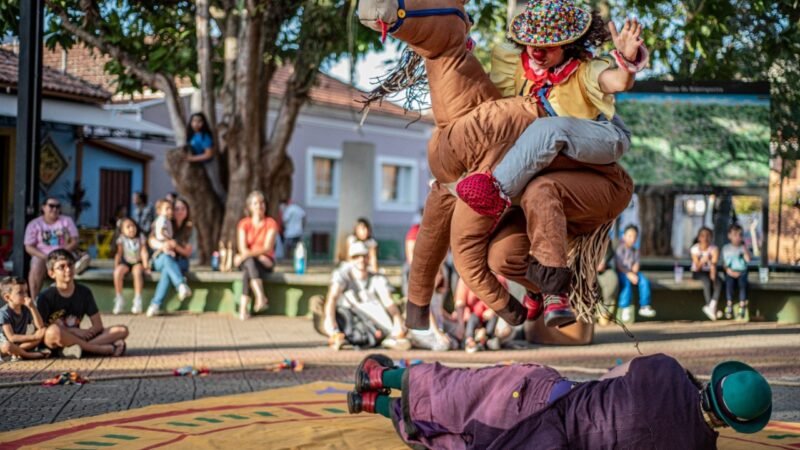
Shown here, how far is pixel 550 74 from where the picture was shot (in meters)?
3.83

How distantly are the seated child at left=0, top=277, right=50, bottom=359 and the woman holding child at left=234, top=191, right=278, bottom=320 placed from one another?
12.0 feet

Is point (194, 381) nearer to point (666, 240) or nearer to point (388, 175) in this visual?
point (666, 240)

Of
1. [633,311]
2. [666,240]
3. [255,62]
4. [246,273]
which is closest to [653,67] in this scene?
[633,311]

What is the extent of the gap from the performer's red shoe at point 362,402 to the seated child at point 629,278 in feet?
22.9

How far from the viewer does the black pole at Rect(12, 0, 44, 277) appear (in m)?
7.54

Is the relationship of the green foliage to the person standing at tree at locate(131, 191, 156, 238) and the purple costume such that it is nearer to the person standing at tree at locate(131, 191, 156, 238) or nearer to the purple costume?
the person standing at tree at locate(131, 191, 156, 238)

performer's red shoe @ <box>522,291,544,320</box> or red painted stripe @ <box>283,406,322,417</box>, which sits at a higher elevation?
performer's red shoe @ <box>522,291,544,320</box>

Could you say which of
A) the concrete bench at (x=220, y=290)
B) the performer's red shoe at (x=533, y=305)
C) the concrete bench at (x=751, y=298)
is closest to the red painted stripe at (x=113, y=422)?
the performer's red shoe at (x=533, y=305)

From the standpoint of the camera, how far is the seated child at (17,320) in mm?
7133

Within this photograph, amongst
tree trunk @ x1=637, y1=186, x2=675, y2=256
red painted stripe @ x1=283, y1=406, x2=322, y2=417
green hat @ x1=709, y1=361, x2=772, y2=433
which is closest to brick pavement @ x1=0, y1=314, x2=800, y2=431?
red painted stripe @ x1=283, y1=406, x2=322, y2=417

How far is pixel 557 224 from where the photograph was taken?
3555 millimetres

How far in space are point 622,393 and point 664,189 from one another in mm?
8641

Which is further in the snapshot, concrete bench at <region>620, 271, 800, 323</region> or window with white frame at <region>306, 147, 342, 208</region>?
window with white frame at <region>306, 147, 342, 208</region>

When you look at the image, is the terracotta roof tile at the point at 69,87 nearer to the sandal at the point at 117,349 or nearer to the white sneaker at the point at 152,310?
the white sneaker at the point at 152,310
